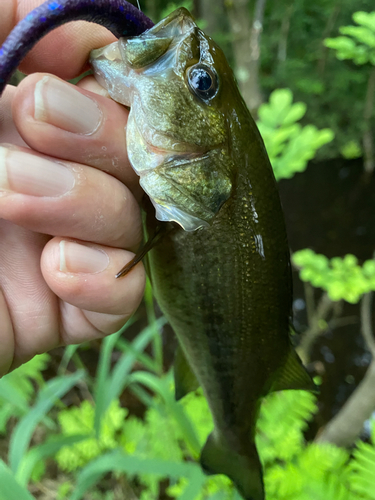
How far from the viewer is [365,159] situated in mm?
5367

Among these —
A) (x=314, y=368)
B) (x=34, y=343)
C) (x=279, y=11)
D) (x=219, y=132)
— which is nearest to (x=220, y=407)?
(x=34, y=343)

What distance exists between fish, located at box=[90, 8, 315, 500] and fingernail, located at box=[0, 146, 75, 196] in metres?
0.13

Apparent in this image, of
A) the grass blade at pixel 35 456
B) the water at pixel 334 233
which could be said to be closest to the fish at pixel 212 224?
the grass blade at pixel 35 456

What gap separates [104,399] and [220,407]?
21.3 inches

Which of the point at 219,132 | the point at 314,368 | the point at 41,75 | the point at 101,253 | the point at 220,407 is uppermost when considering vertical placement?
the point at 41,75

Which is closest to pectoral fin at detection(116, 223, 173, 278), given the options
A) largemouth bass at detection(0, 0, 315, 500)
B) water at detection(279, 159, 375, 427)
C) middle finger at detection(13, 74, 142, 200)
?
largemouth bass at detection(0, 0, 315, 500)

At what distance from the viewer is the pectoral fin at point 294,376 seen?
0.88 meters

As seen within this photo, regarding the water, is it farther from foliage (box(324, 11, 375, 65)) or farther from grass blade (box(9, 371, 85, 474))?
foliage (box(324, 11, 375, 65))

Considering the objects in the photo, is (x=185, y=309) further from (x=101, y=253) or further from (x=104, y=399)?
(x=104, y=399)

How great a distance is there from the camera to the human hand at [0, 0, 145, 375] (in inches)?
21.0

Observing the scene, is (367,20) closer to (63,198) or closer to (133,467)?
(63,198)

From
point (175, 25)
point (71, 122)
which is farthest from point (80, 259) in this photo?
point (175, 25)

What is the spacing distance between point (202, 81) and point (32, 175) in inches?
13.9

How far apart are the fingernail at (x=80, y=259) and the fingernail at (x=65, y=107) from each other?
21 cm
